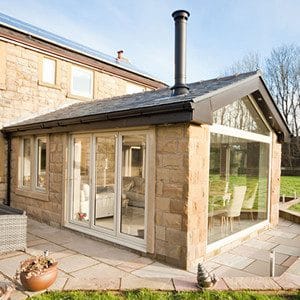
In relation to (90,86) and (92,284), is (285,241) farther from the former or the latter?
(90,86)

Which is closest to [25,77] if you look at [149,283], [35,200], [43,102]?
[43,102]

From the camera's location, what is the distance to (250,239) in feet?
26.2

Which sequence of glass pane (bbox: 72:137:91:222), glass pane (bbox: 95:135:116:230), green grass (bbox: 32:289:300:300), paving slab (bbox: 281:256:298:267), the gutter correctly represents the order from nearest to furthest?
green grass (bbox: 32:289:300:300)
the gutter
paving slab (bbox: 281:256:298:267)
glass pane (bbox: 95:135:116:230)
glass pane (bbox: 72:137:91:222)

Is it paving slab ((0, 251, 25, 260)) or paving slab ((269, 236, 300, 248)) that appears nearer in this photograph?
paving slab ((0, 251, 25, 260))

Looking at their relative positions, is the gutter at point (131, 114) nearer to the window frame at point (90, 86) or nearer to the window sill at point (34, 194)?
the window sill at point (34, 194)

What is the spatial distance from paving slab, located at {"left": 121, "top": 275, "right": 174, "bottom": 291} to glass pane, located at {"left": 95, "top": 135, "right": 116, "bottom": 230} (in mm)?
2213

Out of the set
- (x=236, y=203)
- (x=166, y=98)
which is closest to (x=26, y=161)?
(x=166, y=98)

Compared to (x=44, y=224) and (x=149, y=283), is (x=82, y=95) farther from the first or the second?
(x=149, y=283)

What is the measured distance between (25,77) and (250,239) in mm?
9768

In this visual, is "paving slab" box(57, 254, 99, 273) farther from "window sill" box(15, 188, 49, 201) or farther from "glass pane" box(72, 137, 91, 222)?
"window sill" box(15, 188, 49, 201)

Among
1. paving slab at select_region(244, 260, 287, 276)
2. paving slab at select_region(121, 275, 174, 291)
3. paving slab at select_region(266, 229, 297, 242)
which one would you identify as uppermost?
paving slab at select_region(121, 275, 174, 291)

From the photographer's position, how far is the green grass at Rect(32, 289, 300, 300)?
442cm

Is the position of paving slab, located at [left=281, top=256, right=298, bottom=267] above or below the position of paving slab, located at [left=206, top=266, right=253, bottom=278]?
below

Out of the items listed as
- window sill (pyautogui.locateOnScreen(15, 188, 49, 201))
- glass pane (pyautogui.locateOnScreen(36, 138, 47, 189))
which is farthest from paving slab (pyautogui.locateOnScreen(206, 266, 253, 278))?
glass pane (pyautogui.locateOnScreen(36, 138, 47, 189))
